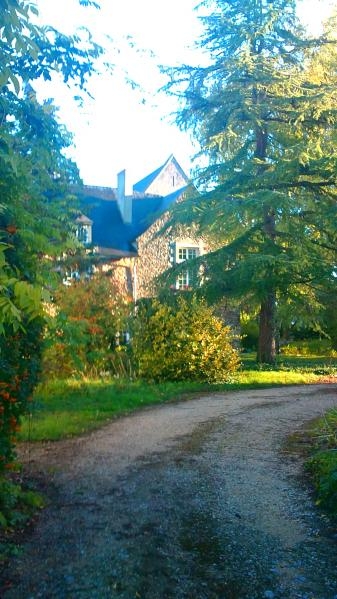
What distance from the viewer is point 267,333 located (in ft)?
68.4

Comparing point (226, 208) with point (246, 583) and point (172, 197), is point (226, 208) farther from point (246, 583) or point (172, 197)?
point (246, 583)

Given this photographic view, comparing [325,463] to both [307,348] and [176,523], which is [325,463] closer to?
[176,523]

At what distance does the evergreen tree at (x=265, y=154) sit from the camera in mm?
17969

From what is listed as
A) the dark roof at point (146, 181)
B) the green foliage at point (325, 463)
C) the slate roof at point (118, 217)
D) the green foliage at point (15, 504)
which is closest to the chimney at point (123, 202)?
the slate roof at point (118, 217)

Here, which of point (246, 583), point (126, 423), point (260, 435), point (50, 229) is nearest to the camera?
point (246, 583)

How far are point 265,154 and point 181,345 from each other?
8.90 meters

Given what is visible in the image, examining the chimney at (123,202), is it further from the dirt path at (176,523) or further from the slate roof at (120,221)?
the dirt path at (176,523)

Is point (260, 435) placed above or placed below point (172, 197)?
below

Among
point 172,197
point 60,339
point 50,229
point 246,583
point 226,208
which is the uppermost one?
point 172,197

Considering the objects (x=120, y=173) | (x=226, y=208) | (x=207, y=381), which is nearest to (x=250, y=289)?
(x=226, y=208)

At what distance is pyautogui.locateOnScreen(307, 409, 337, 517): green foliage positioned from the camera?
5.29 m

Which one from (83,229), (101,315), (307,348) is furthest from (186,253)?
(83,229)

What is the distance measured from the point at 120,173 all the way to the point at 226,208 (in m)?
12.9

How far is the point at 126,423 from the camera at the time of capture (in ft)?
31.4
